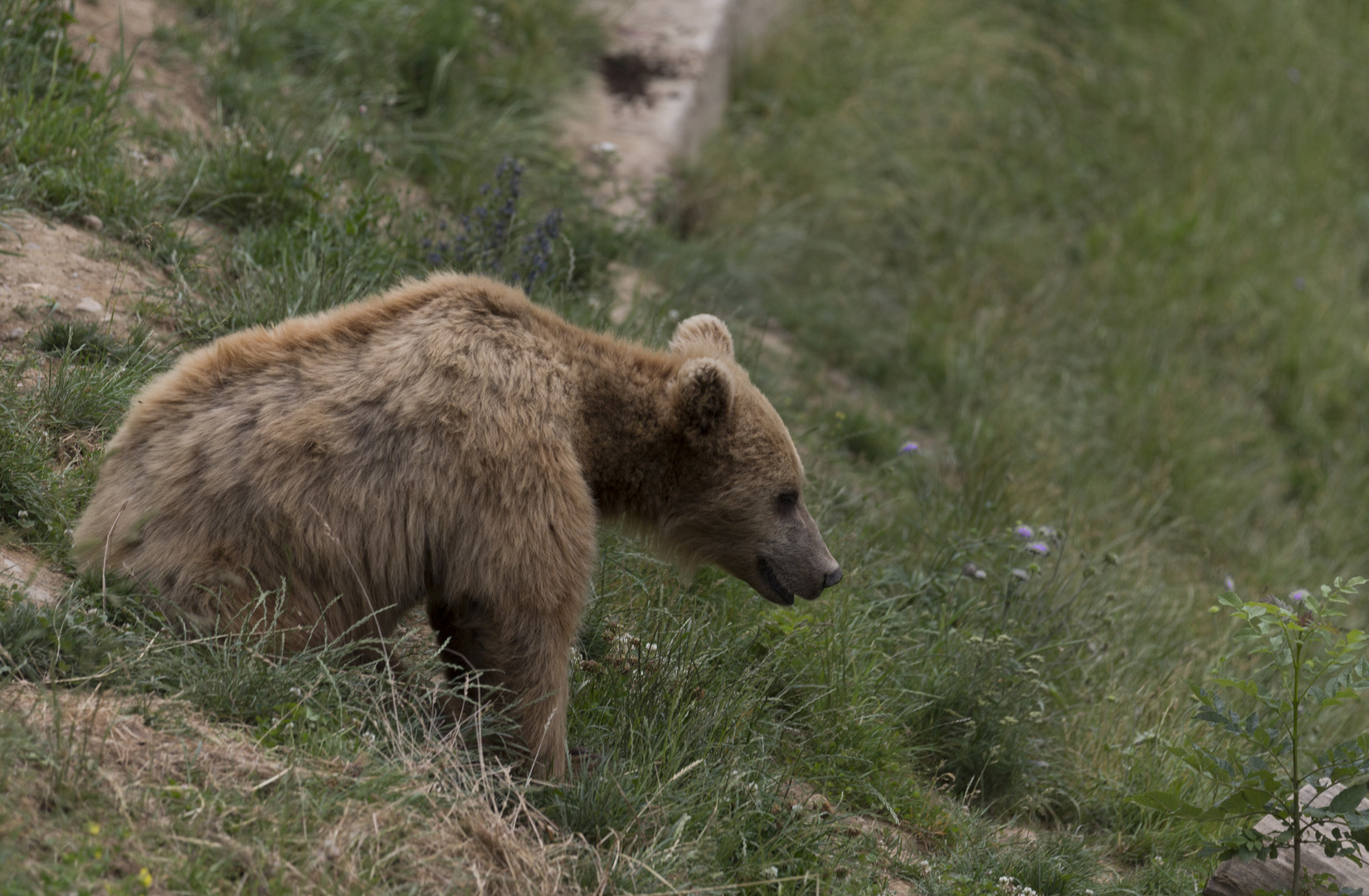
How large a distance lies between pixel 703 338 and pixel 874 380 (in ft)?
13.2

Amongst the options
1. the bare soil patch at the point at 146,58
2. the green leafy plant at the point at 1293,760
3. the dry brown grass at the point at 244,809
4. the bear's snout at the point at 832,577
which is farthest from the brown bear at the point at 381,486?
the bare soil patch at the point at 146,58

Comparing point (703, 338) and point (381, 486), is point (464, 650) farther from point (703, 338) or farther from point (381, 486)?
point (703, 338)

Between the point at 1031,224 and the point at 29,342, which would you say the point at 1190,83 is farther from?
the point at 29,342

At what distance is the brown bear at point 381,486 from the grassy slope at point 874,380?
23cm

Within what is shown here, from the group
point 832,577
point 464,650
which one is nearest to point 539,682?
point 464,650

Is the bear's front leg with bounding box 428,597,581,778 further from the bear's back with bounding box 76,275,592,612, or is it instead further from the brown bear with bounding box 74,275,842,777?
the bear's back with bounding box 76,275,592,612

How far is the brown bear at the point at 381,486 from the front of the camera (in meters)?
3.39

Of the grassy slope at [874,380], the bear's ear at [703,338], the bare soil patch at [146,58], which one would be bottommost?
the grassy slope at [874,380]

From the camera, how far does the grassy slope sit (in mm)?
3467

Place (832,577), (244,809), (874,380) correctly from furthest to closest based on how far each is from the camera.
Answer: (874,380) < (832,577) < (244,809)

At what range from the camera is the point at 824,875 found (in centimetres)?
381

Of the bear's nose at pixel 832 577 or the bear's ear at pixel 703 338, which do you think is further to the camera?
the bear's ear at pixel 703 338

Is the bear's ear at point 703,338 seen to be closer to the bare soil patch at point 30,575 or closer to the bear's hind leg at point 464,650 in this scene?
the bear's hind leg at point 464,650

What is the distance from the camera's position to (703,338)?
459 cm
